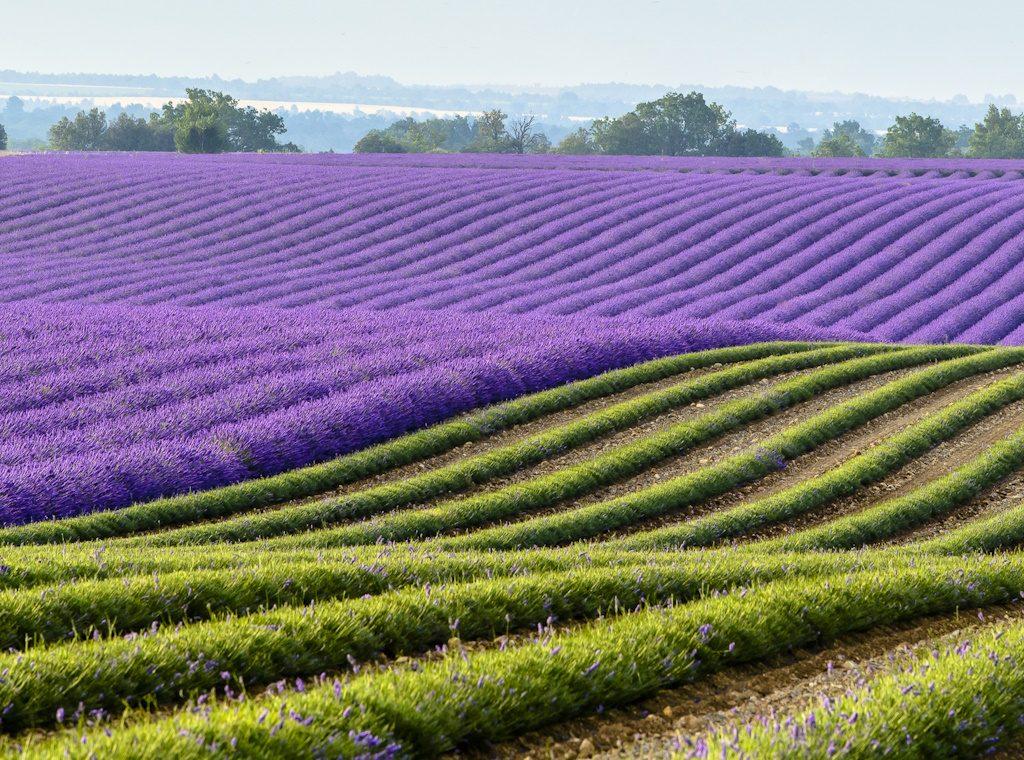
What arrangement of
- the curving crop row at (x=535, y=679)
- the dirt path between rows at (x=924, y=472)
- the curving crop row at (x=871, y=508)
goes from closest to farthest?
the curving crop row at (x=535, y=679)
the curving crop row at (x=871, y=508)
the dirt path between rows at (x=924, y=472)

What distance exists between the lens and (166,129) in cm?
11300

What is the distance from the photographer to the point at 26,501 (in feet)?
46.2

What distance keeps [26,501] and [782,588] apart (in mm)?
9285

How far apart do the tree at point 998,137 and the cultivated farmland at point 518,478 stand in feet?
248

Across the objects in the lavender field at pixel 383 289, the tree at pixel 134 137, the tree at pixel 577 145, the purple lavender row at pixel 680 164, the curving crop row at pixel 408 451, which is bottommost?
the curving crop row at pixel 408 451

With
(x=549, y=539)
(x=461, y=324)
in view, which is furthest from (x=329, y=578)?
(x=461, y=324)

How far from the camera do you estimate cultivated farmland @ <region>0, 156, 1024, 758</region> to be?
6199 millimetres

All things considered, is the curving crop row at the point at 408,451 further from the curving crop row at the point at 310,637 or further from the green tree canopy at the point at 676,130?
the green tree canopy at the point at 676,130

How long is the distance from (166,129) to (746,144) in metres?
53.5

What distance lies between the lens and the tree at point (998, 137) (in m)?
112

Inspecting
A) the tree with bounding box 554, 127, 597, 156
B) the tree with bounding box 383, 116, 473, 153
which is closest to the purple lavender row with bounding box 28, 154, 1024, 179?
the tree with bounding box 554, 127, 597, 156

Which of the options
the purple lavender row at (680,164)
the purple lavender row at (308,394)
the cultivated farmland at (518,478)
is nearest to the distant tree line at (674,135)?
the purple lavender row at (680,164)

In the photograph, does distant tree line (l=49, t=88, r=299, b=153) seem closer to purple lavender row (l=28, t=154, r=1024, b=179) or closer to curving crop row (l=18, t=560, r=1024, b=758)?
purple lavender row (l=28, t=154, r=1024, b=179)

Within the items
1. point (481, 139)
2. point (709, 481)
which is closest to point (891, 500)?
point (709, 481)
